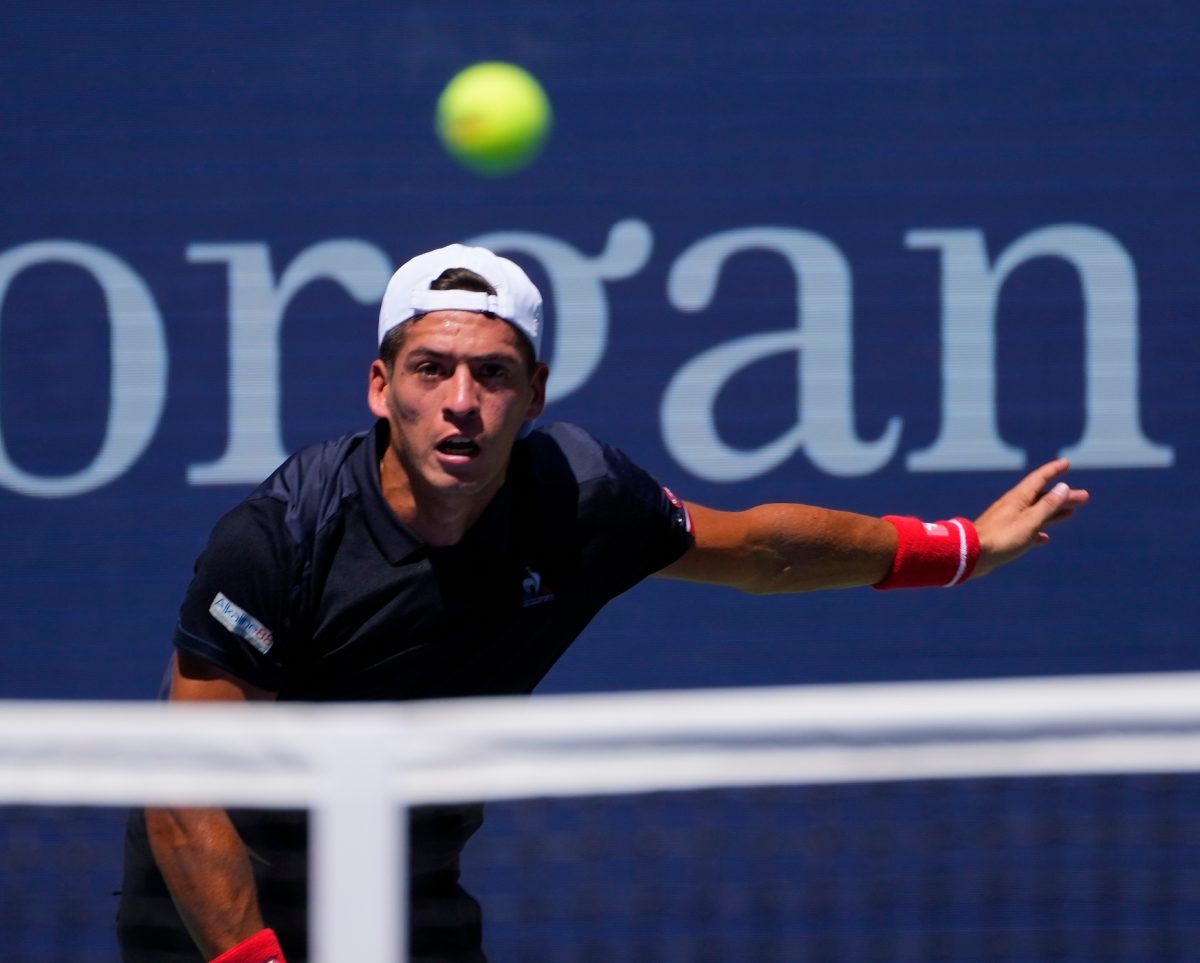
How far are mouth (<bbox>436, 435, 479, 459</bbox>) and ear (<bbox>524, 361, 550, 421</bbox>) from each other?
177 mm

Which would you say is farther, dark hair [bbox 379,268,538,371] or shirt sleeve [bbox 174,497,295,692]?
dark hair [bbox 379,268,538,371]

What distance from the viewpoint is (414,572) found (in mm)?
2721

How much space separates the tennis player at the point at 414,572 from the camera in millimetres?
2557

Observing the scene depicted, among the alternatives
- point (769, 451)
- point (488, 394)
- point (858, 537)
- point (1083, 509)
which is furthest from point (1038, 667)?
point (488, 394)

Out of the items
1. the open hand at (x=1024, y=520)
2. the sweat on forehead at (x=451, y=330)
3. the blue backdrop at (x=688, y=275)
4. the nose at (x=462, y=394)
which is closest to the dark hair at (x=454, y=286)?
the sweat on forehead at (x=451, y=330)

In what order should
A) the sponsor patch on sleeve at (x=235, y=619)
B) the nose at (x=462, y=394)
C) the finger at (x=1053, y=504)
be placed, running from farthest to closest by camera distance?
1. the finger at (x=1053, y=504)
2. the nose at (x=462, y=394)
3. the sponsor patch on sleeve at (x=235, y=619)

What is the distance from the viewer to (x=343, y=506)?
2699mm

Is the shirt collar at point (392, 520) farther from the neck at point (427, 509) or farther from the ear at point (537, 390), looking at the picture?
the ear at point (537, 390)

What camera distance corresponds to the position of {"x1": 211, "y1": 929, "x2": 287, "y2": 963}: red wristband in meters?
2.41

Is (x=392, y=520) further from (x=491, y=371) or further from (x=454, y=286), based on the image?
(x=454, y=286)

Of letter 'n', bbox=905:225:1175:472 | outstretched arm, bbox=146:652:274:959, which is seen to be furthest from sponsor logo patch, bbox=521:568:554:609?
letter 'n', bbox=905:225:1175:472

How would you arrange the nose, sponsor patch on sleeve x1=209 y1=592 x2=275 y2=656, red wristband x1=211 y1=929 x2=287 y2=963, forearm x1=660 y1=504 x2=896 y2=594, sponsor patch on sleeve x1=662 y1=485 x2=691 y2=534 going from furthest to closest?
forearm x1=660 y1=504 x2=896 y2=594 < sponsor patch on sleeve x1=662 y1=485 x2=691 y2=534 < the nose < sponsor patch on sleeve x1=209 y1=592 x2=275 y2=656 < red wristband x1=211 y1=929 x2=287 y2=963

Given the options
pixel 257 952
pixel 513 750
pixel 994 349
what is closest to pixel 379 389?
pixel 257 952

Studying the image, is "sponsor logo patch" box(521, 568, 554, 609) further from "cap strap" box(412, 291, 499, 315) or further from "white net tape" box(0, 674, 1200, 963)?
"white net tape" box(0, 674, 1200, 963)
